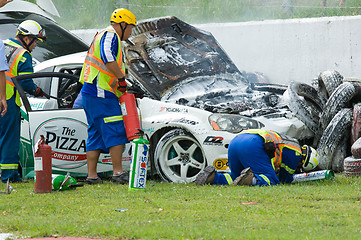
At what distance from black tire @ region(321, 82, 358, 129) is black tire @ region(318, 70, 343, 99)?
0.37 metres

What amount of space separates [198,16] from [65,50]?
17.3ft

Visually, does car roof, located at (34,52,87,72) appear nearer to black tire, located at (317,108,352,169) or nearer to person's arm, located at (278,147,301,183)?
person's arm, located at (278,147,301,183)

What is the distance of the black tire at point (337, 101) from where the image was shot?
8023 millimetres

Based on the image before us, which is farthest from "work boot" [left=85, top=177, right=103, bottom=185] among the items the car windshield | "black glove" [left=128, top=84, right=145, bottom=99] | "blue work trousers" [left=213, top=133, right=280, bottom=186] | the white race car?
the car windshield

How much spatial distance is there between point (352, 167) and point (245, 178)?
149 cm

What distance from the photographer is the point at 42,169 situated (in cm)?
635

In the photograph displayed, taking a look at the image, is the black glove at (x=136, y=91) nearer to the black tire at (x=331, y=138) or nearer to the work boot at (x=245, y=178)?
the work boot at (x=245, y=178)

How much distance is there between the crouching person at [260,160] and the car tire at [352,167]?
67 centimetres

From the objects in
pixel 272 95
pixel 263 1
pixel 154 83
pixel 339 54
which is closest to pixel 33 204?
pixel 154 83

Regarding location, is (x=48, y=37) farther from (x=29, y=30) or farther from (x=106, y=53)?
(x=106, y=53)

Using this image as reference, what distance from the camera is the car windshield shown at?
33.3 ft

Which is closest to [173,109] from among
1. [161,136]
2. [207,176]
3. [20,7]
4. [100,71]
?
[161,136]

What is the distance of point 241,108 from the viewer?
758cm

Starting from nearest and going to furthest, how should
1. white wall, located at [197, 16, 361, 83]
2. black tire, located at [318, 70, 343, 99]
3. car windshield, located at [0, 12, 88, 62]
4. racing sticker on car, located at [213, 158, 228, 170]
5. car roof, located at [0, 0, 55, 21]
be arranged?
racing sticker on car, located at [213, 158, 228, 170] < black tire, located at [318, 70, 343, 99] < car windshield, located at [0, 12, 88, 62] < car roof, located at [0, 0, 55, 21] < white wall, located at [197, 16, 361, 83]
